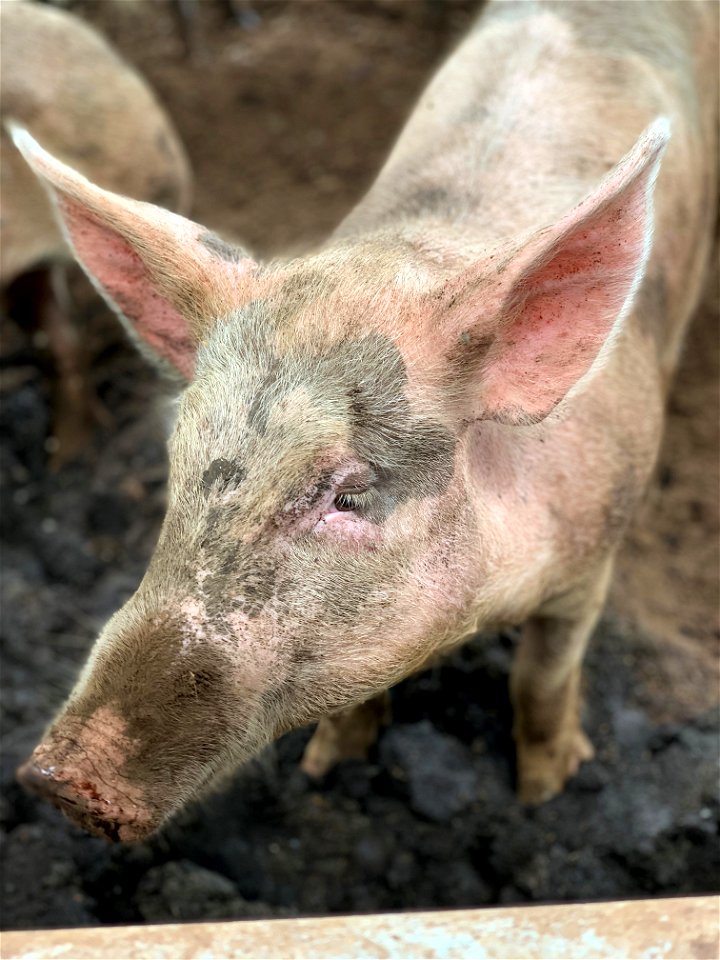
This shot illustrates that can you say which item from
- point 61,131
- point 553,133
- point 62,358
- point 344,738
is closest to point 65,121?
point 61,131

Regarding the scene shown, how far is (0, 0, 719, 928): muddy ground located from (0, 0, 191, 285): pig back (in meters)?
0.88

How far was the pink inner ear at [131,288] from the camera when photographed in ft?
7.48

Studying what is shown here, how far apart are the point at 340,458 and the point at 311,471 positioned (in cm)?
6

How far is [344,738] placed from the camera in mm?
3283

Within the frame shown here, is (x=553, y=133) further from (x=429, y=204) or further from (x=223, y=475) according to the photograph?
(x=223, y=475)

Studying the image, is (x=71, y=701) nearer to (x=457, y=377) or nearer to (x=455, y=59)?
(x=457, y=377)

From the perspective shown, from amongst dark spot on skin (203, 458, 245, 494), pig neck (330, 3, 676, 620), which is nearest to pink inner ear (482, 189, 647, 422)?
pig neck (330, 3, 676, 620)

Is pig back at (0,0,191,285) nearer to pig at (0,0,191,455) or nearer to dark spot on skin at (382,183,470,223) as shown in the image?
pig at (0,0,191,455)

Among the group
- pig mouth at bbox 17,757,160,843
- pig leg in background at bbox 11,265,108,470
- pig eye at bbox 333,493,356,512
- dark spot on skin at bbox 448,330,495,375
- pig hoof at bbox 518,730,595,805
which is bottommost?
pig hoof at bbox 518,730,595,805

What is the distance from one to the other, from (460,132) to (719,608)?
1.86 meters

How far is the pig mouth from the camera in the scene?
1823 millimetres

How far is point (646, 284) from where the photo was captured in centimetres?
284

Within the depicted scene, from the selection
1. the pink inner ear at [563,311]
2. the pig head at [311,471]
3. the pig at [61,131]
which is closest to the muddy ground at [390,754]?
the pig at [61,131]

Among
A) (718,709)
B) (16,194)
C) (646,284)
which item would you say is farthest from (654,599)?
(16,194)
